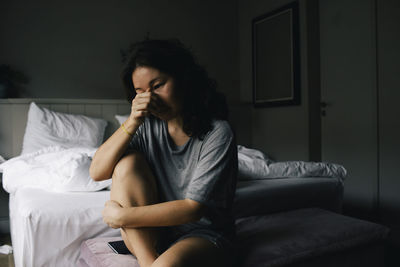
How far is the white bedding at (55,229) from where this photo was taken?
1416mm

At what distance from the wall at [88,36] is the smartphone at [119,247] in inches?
102

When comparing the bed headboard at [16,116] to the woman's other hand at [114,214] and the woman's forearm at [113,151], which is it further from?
the woman's other hand at [114,214]

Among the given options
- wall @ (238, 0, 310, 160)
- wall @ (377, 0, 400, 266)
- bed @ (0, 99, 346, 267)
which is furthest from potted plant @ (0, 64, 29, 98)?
wall @ (377, 0, 400, 266)

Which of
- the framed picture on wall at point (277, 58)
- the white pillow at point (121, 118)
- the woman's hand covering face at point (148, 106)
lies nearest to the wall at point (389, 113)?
the framed picture on wall at point (277, 58)

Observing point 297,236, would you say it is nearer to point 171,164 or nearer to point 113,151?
point 171,164

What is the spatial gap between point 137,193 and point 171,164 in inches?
7.3

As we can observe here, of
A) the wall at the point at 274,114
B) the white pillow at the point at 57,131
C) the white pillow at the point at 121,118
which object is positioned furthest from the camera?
the wall at the point at 274,114

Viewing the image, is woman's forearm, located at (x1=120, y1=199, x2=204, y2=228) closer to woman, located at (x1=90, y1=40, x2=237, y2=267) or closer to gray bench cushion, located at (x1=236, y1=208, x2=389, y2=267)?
woman, located at (x1=90, y1=40, x2=237, y2=267)

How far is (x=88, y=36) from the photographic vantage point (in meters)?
3.71

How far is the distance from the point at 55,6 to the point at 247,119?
98.1 inches

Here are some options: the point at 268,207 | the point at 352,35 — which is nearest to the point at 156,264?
the point at 268,207

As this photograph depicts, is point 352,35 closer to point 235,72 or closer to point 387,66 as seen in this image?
point 387,66

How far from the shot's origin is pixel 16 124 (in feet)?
10.1

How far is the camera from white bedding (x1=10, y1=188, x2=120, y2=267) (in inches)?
55.7
